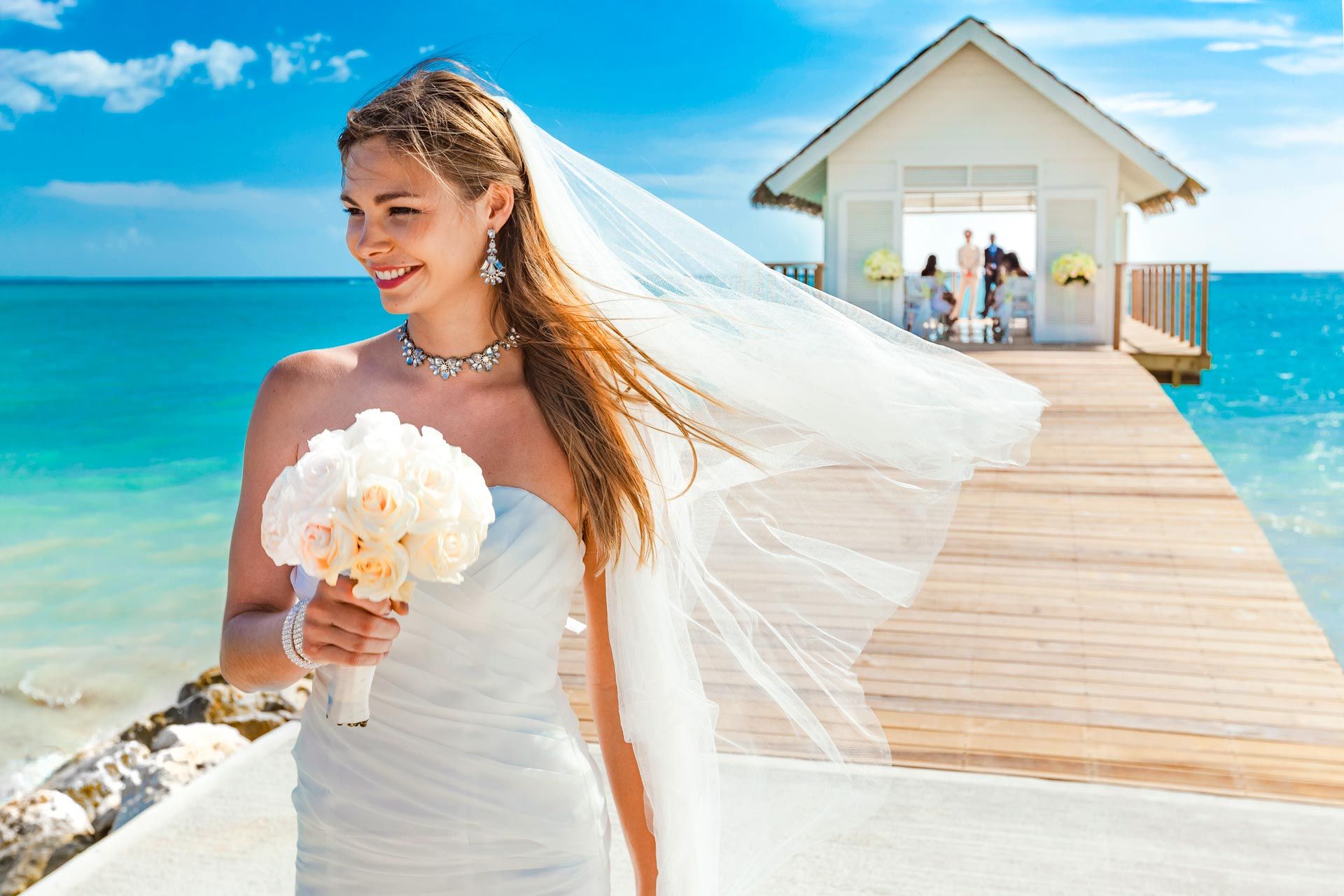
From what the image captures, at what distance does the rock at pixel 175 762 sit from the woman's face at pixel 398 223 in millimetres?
4108

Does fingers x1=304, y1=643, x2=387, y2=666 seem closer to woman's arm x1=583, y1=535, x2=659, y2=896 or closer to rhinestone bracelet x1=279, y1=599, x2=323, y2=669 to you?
rhinestone bracelet x1=279, y1=599, x2=323, y2=669

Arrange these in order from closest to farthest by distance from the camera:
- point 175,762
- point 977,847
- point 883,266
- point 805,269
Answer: point 977,847, point 175,762, point 883,266, point 805,269

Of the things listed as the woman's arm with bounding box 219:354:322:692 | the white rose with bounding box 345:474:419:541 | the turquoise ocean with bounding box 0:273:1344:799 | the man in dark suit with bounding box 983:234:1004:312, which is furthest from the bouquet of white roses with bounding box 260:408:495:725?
the man in dark suit with bounding box 983:234:1004:312

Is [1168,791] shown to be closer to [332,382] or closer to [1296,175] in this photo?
[332,382]

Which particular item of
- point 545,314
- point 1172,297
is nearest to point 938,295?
point 1172,297

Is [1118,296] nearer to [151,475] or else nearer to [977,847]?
[977,847]

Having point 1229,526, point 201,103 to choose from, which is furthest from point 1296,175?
point 1229,526

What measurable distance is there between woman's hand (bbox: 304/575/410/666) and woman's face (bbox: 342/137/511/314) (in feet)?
1.70

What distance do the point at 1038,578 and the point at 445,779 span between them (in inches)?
232

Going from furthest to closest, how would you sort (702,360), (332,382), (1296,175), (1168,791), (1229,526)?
(1296,175)
(1229,526)
(1168,791)
(702,360)
(332,382)

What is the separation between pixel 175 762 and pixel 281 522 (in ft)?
16.6

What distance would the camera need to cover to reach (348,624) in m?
1.48

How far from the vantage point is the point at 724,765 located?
8.33 ft

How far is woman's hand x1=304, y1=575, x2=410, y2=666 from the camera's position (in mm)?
1474
